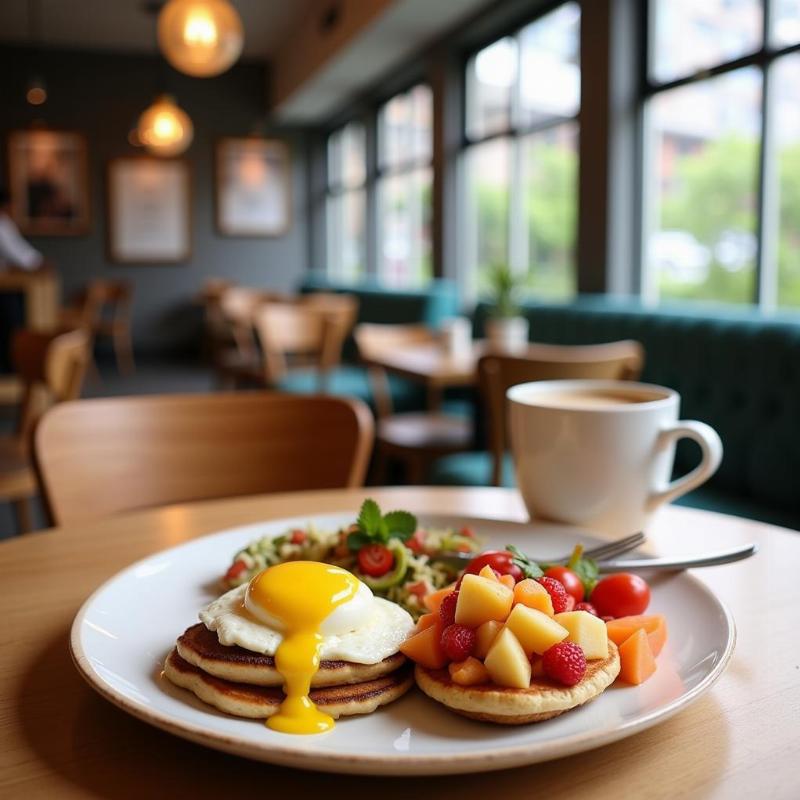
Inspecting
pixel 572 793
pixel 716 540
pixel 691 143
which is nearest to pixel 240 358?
pixel 691 143

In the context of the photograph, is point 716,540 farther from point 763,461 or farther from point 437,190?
point 437,190

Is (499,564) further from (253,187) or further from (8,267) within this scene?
(253,187)

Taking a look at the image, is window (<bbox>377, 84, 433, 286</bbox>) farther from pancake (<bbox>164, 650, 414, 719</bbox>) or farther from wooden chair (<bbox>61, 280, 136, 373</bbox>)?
pancake (<bbox>164, 650, 414, 719</bbox>)

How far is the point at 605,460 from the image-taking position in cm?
82

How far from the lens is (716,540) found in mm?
896

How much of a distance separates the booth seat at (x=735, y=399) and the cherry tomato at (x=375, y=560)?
1950mm

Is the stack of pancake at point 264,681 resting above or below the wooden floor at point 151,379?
above

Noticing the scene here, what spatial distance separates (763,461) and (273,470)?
187cm

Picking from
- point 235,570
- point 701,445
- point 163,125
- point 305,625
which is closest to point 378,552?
point 235,570

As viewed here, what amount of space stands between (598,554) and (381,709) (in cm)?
29

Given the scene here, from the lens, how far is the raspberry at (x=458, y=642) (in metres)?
0.50

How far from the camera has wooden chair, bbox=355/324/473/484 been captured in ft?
11.6

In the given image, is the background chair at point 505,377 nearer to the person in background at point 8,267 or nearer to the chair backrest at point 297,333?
the chair backrest at point 297,333

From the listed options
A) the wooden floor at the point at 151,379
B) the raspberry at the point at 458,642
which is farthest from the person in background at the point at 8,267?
the raspberry at the point at 458,642
